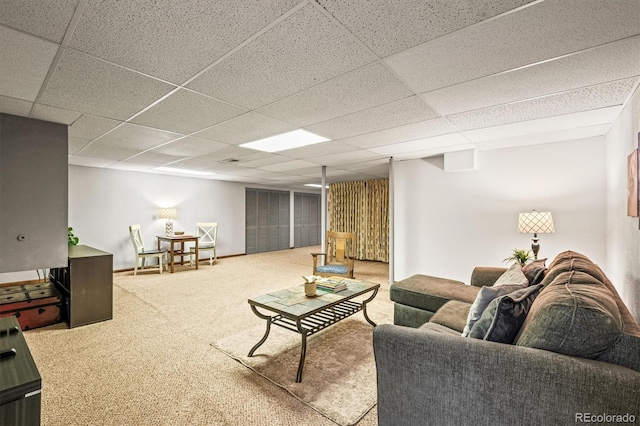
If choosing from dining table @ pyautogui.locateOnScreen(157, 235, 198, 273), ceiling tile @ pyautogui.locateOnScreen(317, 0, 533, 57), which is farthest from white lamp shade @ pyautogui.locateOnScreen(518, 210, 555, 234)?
dining table @ pyautogui.locateOnScreen(157, 235, 198, 273)

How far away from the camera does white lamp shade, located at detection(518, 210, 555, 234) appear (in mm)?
3283

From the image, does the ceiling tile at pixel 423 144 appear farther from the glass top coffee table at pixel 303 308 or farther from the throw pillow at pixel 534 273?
the glass top coffee table at pixel 303 308

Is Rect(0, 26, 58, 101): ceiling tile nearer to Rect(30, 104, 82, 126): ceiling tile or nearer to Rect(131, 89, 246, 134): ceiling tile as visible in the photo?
Rect(30, 104, 82, 126): ceiling tile

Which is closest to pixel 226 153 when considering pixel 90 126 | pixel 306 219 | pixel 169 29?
pixel 90 126

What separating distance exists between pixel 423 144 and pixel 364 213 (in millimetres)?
4220

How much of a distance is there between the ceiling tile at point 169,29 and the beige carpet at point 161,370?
2180 millimetres

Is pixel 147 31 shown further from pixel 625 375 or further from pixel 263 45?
pixel 625 375

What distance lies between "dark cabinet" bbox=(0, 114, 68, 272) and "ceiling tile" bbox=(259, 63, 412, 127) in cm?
232

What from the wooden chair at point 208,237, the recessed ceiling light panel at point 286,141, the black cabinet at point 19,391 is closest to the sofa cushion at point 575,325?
the black cabinet at point 19,391

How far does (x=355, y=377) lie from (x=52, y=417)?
1.97 meters

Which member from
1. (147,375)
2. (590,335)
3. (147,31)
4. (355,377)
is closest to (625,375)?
(590,335)

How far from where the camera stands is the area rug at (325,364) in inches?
74.3

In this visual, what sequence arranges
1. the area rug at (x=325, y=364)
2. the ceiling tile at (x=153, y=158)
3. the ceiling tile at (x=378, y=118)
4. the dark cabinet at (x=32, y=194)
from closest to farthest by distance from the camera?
the area rug at (x=325, y=364)
the ceiling tile at (x=378, y=118)
the dark cabinet at (x=32, y=194)
the ceiling tile at (x=153, y=158)

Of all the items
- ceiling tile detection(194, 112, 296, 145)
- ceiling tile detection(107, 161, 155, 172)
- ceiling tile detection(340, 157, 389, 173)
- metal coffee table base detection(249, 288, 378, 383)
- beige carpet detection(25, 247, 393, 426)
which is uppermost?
ceiling tile detection(107, 161, 155, 172)
